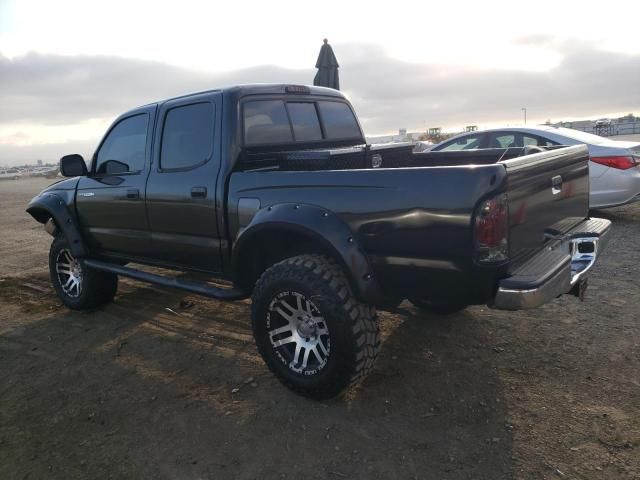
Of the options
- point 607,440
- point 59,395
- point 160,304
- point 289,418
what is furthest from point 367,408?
point 160,304

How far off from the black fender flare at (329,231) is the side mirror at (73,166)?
247 centimetres

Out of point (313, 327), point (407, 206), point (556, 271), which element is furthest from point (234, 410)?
point (556, 271)

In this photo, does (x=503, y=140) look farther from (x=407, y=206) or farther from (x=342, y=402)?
(x=342, y=402)

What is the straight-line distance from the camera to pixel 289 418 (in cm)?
302

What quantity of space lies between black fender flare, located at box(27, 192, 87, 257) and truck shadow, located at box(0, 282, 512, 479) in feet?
3.05

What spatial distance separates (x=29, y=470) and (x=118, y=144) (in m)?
2.97

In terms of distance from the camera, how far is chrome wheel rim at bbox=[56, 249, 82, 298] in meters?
5.17

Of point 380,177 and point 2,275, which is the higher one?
point 380,177

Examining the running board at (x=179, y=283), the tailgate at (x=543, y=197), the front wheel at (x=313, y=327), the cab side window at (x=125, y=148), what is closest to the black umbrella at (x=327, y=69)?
the cab side window at (x=125, y=148)

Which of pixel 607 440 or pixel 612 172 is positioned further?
pixel 612 172

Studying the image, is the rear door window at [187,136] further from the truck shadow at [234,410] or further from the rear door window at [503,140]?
the rear door window at [503,140]

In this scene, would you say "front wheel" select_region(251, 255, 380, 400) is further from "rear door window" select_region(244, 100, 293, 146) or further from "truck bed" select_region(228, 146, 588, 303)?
"rear door window" select_region(244, 100, 293, 146)

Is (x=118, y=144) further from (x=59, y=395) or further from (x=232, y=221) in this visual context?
(x=59, y=395)

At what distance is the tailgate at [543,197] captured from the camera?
263cm
